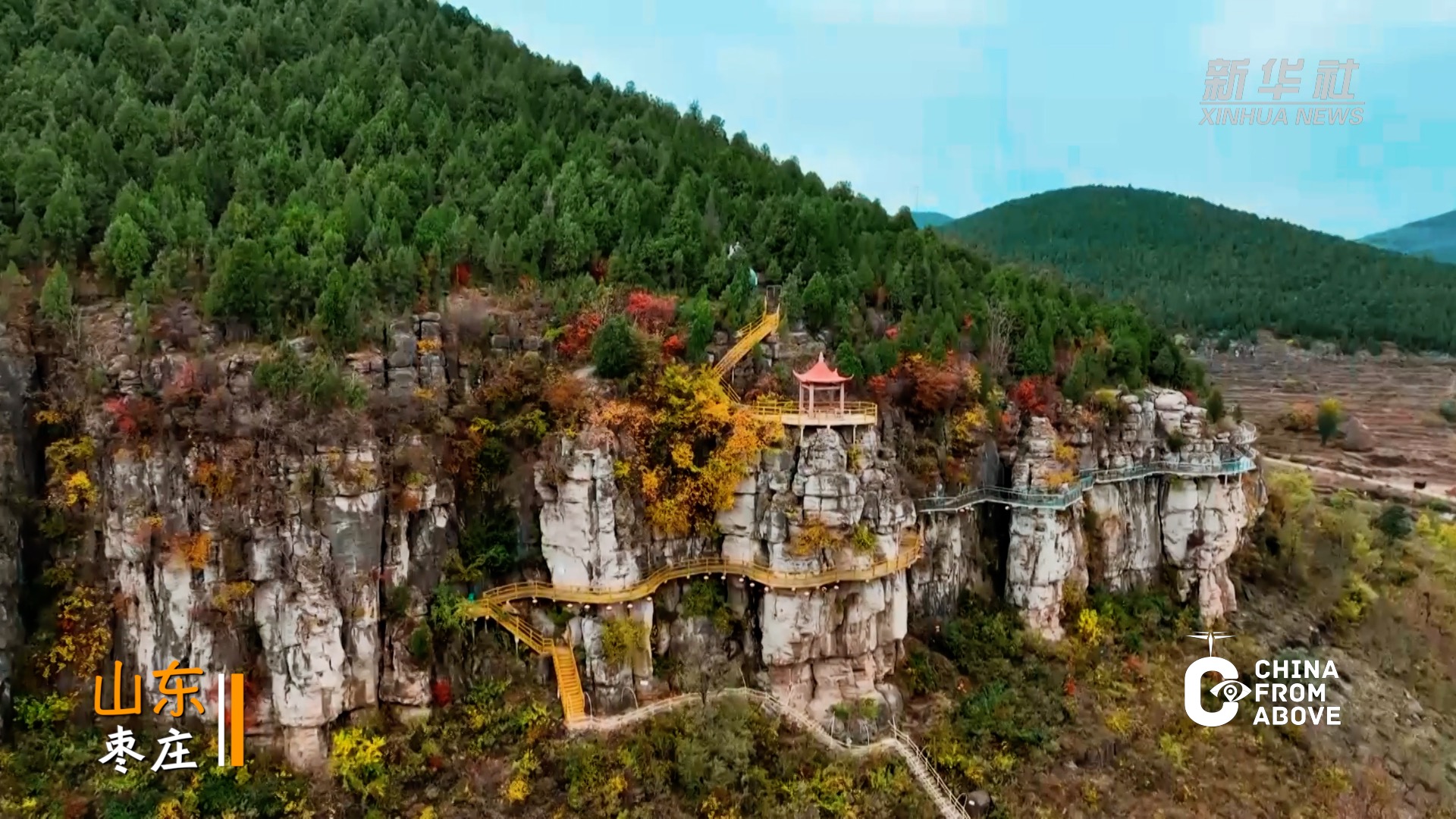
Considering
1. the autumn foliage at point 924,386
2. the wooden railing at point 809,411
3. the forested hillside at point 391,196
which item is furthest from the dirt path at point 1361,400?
the wooden railing at point 809,411

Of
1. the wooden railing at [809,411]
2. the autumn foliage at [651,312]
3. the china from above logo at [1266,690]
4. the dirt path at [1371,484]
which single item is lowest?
the china from above logo at [1266,690]

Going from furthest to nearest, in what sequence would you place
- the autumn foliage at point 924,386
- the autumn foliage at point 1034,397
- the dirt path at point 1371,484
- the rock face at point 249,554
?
1. the dirt path at point 1371,484
2. the autumn foliage at point 1034,397
3. the autumn foliage at point 924,386
4. the rock face at point 249,554

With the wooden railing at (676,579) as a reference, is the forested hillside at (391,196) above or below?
above

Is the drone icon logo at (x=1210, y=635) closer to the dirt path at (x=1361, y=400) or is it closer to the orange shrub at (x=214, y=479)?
Answer: the orange shrub at (x=214, y=479)

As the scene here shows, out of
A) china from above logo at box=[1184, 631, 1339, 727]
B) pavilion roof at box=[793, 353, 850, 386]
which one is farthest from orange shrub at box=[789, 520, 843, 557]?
china from above logo at box=[1184, 631, 1339, 727]

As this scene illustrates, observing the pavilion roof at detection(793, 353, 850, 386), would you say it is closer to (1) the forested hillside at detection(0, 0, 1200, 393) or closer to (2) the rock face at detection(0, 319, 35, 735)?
(1) the forested hillside at detection(0, 0, 1200, 393)

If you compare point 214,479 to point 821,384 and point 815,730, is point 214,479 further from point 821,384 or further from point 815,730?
point 815,730

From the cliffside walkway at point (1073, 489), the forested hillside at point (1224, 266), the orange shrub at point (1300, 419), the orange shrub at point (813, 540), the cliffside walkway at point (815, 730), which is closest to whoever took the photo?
the cliffside walkway at point (815, 730)

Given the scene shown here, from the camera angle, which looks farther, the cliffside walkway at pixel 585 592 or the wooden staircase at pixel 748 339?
the wooden staircase at pixel 748 339

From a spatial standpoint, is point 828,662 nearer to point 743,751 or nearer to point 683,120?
point 743,751
